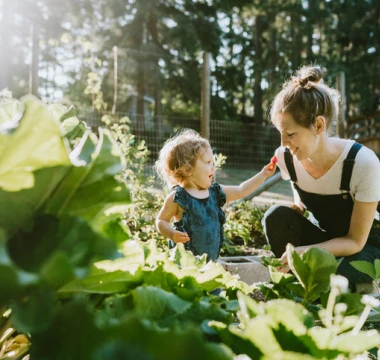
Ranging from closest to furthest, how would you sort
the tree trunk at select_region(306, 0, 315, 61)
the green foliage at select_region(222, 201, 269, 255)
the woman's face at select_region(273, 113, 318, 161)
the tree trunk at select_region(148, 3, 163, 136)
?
the woman's face at select_region(273, 113, 318, 161), the green foliage at select_region(222, 201, 269, 255), the tree trunk at select_region(148, 3, 163, 136), the tree trunk at select_region(306, 0, 315, 61)

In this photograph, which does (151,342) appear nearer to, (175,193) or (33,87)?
(175,193)

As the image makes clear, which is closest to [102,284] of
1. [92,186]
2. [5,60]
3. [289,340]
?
[92,186]

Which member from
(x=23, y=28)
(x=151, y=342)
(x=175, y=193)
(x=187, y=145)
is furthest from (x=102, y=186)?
(x=23, y=28)

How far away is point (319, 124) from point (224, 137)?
9.66 m

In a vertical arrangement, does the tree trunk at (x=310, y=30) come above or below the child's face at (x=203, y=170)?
above

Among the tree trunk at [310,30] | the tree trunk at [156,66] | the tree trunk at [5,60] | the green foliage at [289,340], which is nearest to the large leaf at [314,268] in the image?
Result: the green foliage at [289,340]

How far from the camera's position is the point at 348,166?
262 centimetres

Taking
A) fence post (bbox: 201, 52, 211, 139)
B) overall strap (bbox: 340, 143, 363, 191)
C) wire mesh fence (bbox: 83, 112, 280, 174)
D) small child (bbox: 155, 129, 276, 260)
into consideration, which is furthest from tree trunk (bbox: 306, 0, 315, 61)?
overall strap (bbox: 340, 143, 363, 191)

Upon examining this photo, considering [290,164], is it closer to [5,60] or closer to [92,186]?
[92,186]

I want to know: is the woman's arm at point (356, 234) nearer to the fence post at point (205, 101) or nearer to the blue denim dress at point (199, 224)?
the blue denim dress at point (199, 224)

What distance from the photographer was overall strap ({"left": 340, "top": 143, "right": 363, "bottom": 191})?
2.62 metres

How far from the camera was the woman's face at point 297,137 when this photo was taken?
2586 millimetres

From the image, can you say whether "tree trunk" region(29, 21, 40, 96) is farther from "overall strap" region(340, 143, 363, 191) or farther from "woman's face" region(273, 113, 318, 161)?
"overall strap" region(340, 143, 363, 191)

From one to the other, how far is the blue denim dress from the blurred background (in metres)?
11.6
